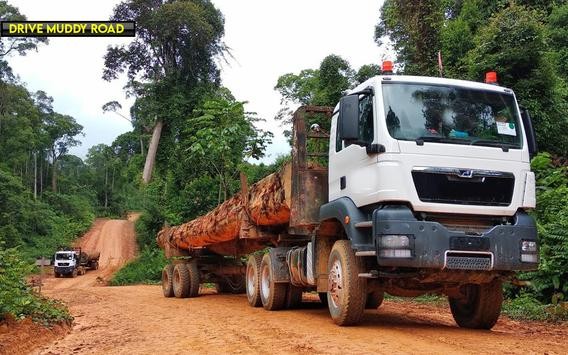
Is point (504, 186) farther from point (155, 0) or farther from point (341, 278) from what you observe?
point (155, 0)

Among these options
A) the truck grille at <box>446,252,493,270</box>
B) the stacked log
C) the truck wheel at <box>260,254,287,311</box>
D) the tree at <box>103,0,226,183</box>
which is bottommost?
the truck wheel at <box>260,254,287,311</box>

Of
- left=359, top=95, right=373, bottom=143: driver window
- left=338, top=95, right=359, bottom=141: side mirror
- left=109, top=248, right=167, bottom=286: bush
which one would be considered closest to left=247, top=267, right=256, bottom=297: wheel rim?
left=359, top=95, right=373, bottom=143: driver window

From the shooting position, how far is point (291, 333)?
734 centimetres

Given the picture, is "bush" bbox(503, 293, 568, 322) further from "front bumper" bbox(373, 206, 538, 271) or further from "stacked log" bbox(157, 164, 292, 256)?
"stacked log" bbox(157, 164, 292, 256)

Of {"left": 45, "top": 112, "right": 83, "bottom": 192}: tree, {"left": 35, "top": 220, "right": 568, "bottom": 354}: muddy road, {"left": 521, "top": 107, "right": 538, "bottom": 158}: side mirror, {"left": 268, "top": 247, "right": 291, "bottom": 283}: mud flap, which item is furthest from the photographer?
{"left": 45, "top": 112, "right": 83, "bottom": 192}: tree

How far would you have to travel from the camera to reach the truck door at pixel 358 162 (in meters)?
7.06

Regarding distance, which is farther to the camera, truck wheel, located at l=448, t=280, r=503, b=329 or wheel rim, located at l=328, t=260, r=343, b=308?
truck wheel, located at l=448, t=280, r=503, b=329

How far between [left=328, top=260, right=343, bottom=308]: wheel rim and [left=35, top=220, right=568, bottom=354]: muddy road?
1.18 feet

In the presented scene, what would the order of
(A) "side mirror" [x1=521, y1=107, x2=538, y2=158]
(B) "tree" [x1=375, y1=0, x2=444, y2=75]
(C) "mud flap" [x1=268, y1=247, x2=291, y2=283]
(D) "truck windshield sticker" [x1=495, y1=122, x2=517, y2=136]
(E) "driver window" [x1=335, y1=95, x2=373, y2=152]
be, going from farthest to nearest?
(B) "tree" [x1=375, y1=0, x2=444, y2=75]
(C) "mud flap" [x1=268, y1=247, x2=291, y2=283]
(A) "side mirror" [x1=521, y1=107, x2=538, y2=158]
(D) "truck windshield sticker" [x1=495, y1=122, x2=517, y2=136]
(E) "driver window" [x1=335, y1=95, x2=373, y2=152]

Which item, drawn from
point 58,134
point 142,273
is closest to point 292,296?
point 142,273

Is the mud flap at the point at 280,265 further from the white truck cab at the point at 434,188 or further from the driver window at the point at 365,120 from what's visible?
the driver window at the point at 365,120

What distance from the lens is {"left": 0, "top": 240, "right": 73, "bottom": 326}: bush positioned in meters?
8.55

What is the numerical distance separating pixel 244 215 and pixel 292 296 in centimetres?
197

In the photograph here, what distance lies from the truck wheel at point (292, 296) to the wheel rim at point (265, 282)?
40 centimetres
